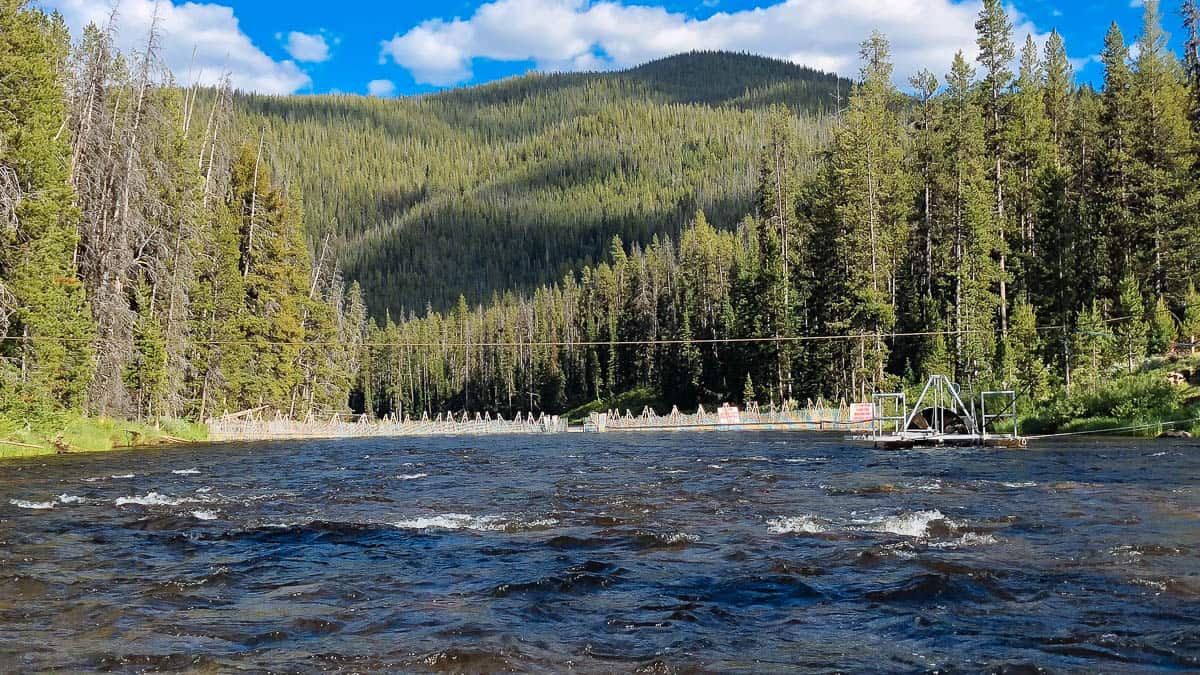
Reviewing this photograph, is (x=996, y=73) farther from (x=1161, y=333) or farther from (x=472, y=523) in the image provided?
(x=472, y=523)

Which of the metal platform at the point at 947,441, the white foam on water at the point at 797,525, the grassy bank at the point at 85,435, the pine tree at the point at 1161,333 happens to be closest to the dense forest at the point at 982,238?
the pine tree at the point at 1161,333

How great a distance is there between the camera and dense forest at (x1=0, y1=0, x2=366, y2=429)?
28.1m

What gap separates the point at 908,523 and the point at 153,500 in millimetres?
13803

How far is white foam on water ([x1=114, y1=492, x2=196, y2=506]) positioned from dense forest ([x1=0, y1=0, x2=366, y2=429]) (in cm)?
1172

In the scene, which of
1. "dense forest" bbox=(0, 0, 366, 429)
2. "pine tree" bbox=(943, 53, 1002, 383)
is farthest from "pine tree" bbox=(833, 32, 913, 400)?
"dense forest" bbox=(0, 0, 366, 429)

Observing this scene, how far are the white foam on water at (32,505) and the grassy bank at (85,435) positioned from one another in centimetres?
1183

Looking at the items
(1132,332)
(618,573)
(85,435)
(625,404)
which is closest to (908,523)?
(618,573)

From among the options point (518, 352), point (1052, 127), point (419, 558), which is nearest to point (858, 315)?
point (1052, 127)

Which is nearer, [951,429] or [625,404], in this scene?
[951,429]

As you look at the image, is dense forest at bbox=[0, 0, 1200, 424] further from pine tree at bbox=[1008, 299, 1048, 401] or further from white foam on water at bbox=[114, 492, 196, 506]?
white foam on water at bbox=[114, 492, 196, 506]

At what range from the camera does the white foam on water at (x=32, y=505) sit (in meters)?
16.3

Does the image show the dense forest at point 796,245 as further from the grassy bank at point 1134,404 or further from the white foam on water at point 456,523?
the white foam on water at point 456,523

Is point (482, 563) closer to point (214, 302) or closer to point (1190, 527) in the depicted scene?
point (1190, 527)

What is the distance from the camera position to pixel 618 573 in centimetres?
1075
